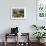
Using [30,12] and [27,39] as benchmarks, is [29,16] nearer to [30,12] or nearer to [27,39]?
[30,12]

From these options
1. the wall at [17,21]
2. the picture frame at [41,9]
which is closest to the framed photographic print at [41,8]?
the picture frame at [41,9]

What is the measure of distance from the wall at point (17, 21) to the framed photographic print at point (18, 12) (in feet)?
0.45

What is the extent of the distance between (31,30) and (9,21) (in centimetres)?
108

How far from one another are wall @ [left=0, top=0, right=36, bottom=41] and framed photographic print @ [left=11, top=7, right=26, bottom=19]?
5.3 inches

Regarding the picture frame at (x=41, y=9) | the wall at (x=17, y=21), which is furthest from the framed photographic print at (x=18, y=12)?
the picture frame at (x=41, y=9)

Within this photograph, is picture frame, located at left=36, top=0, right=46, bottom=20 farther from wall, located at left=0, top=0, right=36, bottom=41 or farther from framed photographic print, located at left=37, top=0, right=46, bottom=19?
wall, located at left=0, top=0, right=36, bottom=41

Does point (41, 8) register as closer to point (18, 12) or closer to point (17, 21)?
point (18, 12)

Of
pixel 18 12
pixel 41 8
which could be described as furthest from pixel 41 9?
pixel 18 12

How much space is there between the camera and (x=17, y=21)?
720 centimetres

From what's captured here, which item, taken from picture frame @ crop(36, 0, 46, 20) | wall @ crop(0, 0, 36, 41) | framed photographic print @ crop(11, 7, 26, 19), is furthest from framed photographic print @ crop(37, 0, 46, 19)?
framed photographic print @ crop(11, 7, 26, 19)

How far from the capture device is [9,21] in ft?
23.6

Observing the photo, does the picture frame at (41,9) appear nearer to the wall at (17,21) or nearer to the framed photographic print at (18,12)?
the wall at (17,21)

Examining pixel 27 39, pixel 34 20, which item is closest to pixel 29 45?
pixel 27 39

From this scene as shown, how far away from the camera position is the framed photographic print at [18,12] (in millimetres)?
7129
